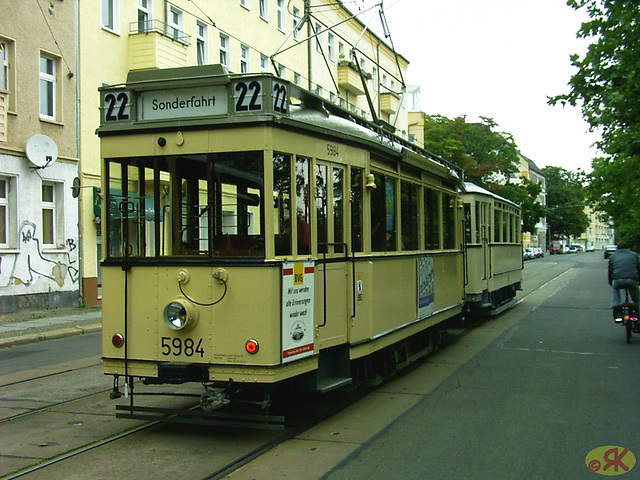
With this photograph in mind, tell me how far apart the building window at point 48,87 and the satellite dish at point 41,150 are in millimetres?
973

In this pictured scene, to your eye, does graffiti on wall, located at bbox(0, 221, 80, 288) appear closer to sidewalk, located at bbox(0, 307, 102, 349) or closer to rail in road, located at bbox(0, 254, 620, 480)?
sidewalk, located at bbox(0, 307, 102, 349)

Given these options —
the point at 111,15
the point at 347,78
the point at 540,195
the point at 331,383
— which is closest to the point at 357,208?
the point at 331,383

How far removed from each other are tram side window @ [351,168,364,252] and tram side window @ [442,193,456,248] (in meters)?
4.28

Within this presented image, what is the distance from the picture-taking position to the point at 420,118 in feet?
172

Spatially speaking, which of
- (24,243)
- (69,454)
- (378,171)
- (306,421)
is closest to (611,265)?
(378,171)

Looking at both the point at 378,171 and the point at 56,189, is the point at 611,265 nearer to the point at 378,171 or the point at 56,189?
the point at 378,171

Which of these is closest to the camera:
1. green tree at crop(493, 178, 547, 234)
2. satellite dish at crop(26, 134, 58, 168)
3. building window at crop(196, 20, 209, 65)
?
satellite dish at crop(26, 134, 58, 168)

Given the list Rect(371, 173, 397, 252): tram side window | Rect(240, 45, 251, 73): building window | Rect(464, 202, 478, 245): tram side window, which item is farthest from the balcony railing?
Rect(371, 173, 397, 252): tram side window

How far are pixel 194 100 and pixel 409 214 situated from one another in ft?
13.4

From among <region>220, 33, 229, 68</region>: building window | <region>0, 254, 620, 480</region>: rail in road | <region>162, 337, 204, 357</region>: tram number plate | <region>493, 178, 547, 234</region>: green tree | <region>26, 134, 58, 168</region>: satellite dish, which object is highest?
<region>220, 33, 229, 68</region>: building window

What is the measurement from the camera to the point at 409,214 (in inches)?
379

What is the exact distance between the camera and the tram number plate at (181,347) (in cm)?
627

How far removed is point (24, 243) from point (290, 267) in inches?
569

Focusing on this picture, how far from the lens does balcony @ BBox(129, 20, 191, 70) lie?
22.7 meters
